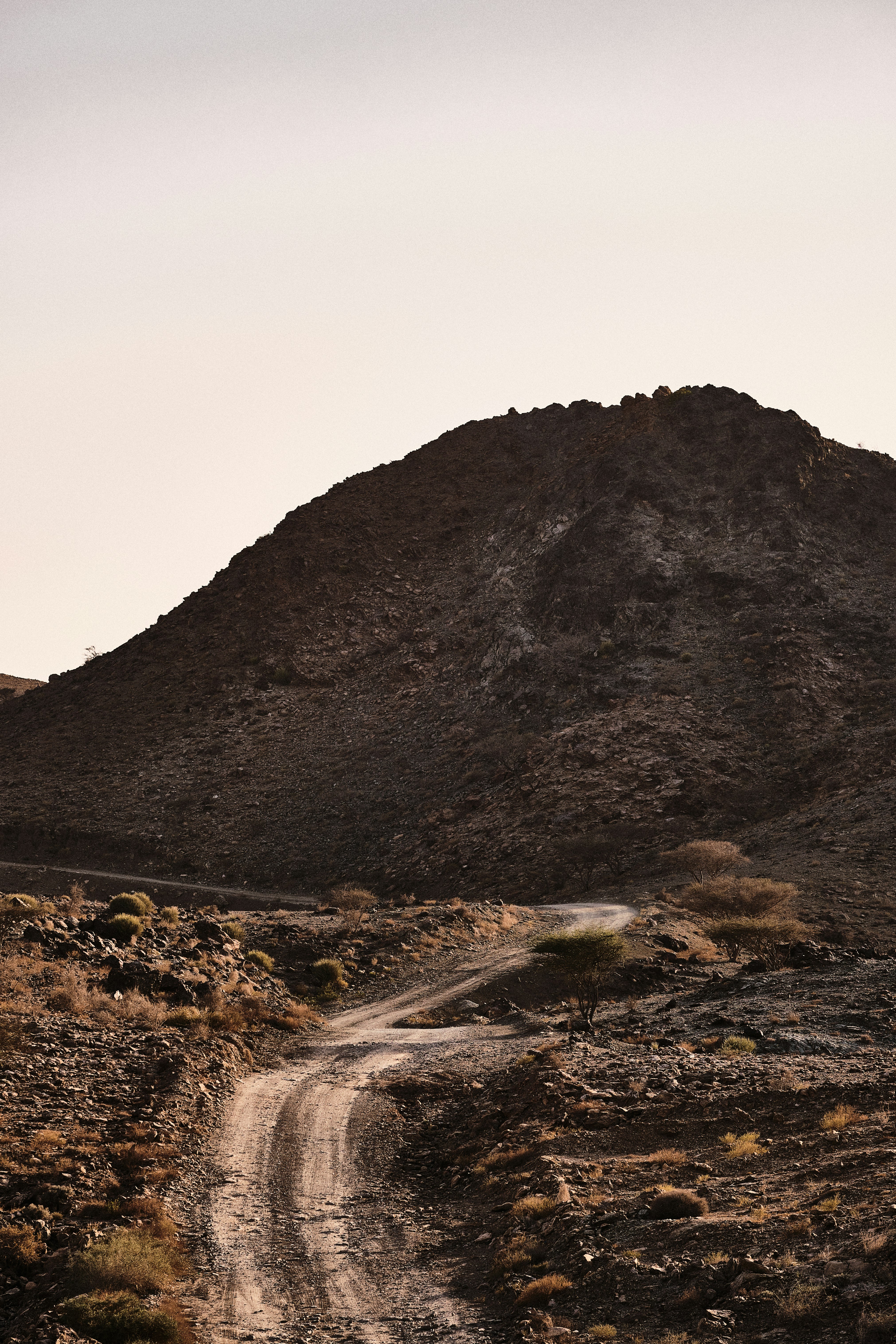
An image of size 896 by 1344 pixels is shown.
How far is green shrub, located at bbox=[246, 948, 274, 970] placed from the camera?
32.2m

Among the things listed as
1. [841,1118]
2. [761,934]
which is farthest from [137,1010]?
[761,934]

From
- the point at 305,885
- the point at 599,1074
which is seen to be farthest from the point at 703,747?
the point at 599,1074

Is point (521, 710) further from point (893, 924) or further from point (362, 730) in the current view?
point (893, 924)

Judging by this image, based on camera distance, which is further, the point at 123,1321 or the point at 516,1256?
the point at 516,1256

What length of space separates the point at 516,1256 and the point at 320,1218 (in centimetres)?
371

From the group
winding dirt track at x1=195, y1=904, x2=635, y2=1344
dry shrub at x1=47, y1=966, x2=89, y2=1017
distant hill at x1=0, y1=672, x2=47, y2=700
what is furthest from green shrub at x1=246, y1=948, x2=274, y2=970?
distant hill at x1=0, y1=672, x2=47, y2=700

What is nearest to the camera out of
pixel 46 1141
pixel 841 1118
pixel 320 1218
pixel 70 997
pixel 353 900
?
pixel 320 1218

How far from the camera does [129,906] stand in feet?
107

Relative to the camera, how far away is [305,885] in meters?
60.0

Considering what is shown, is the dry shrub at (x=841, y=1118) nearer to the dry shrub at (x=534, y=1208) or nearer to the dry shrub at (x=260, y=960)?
the dry shrub at (x=534, y=1208)

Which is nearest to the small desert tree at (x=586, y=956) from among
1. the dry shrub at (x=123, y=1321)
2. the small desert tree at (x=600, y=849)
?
the dry shrub at (x=123, y=1321)

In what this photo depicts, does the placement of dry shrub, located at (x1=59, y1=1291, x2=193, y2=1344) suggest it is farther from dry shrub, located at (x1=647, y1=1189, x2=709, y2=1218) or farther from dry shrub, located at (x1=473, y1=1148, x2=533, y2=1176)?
dry shrub, located at (x1=473, y1=1148, x2=533, y2=1176)

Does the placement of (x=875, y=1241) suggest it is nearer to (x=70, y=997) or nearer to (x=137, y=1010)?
(x=137, y=1010)

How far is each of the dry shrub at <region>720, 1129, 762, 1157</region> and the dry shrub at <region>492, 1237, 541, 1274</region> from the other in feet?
12.5
